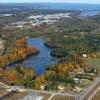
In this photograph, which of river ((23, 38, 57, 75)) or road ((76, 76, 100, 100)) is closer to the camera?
road ((76, 76, 100, 100))

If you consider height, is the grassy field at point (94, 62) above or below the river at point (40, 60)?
above

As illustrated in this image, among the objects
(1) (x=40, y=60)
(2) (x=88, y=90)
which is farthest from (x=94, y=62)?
(2) (x=88, y=90)

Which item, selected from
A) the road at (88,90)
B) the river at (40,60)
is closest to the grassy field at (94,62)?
the river at (40,60)

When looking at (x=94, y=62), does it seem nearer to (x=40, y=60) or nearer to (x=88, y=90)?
(x=40, y=60)

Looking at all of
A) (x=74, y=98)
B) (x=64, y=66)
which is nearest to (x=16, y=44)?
(x=64, y=66)

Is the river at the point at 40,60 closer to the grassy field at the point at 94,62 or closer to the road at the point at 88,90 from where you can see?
the grassy field at the point at 94,62

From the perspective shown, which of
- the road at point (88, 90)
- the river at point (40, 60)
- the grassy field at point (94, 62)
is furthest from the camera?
the river at point (40, 60)

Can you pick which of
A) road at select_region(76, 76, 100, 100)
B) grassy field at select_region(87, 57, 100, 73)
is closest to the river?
grassy field at select_region(87, 57, 100, 73)

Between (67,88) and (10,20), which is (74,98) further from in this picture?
(10,20)

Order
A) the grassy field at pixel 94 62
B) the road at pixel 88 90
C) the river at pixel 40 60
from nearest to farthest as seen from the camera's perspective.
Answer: the road at pixel 88 90 → the grassy field at pixel 94 62 → the river at pixel 40 60

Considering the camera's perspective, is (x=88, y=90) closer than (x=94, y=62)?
Yes

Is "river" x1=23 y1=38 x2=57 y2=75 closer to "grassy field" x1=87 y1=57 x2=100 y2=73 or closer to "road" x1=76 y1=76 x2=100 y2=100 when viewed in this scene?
"grassy field" x1=87 y1=57 x2=100 y2=73
